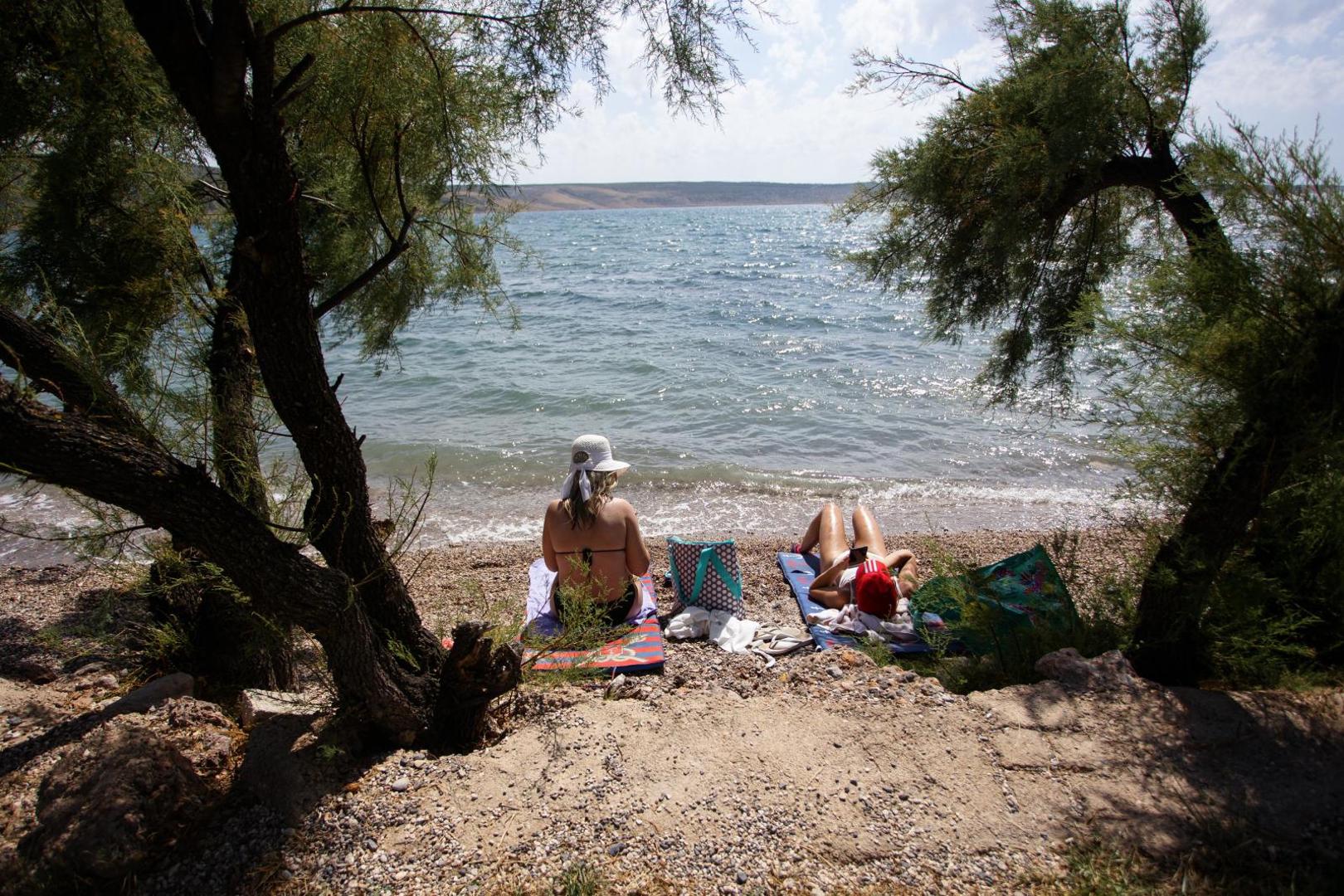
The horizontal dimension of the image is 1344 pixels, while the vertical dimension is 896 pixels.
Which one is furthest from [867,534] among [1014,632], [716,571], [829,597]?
[1014,632]

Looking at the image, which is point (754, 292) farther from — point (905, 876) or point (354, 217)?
point (905, 876)

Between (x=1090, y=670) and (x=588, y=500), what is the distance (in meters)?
3.22

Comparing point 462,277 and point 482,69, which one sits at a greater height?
point 482,69

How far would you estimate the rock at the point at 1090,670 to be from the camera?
3.83m

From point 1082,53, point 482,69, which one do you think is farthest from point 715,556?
point 1082,53

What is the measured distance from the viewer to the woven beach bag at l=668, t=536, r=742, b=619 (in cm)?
597

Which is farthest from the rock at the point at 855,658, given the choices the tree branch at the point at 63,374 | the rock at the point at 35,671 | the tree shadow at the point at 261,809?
the rock at the point at 35,671

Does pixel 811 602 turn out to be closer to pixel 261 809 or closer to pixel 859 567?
pixel 859 567

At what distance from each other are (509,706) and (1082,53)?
557 cm

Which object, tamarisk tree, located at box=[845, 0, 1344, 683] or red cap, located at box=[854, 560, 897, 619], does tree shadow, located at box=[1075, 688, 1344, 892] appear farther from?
red cap, located at box=[854, 560, 897, 619]

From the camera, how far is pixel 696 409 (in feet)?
45.0

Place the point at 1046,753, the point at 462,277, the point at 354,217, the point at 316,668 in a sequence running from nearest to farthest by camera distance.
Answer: the point at 1046,753 < the point at 316,668 < the point at 354,217 < the point at 462,277

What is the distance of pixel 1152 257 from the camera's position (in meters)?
5.73

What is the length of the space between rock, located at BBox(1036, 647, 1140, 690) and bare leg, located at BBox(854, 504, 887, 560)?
2.34m
